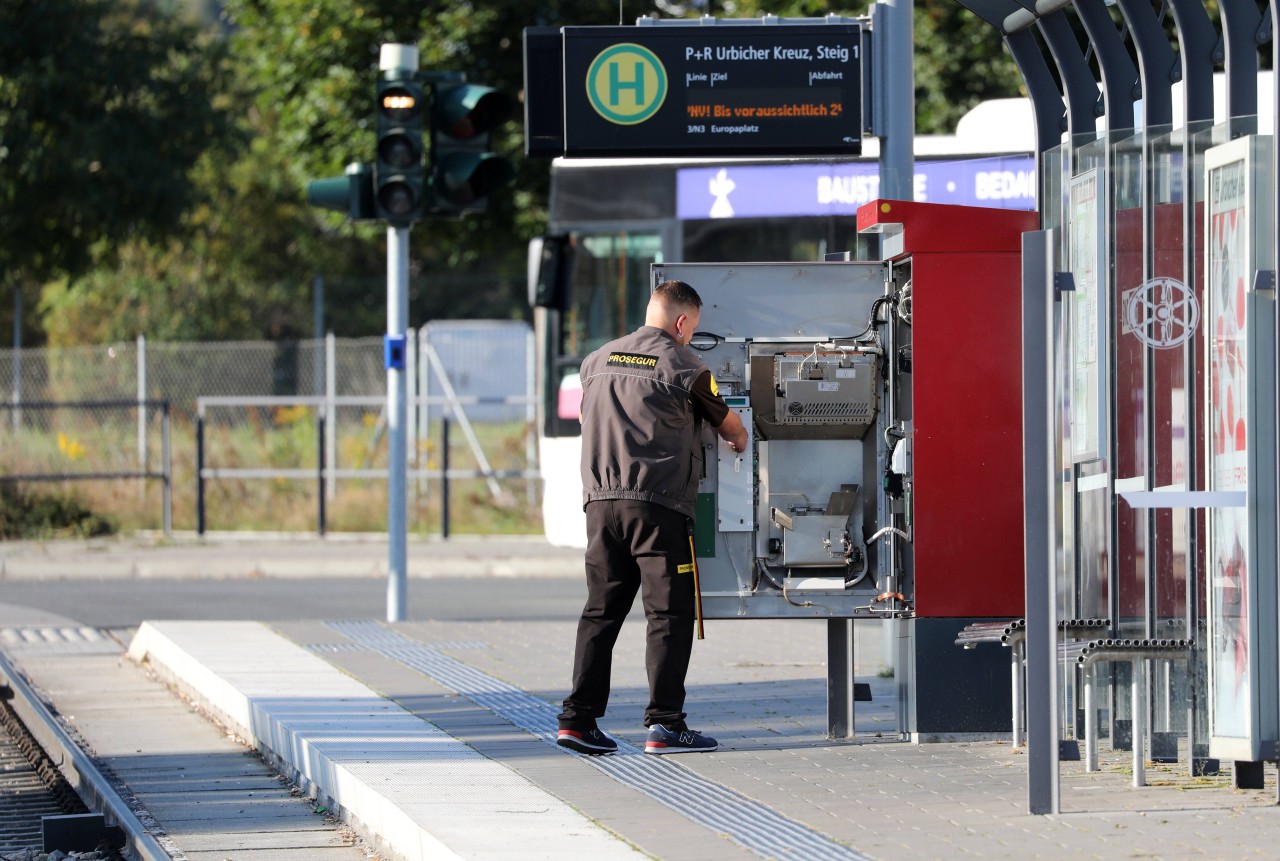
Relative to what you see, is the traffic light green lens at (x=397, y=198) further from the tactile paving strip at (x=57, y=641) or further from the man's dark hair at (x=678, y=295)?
the man's dark hair at (x=678, y=295)

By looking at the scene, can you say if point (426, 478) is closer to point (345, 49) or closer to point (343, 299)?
point (345, 49)

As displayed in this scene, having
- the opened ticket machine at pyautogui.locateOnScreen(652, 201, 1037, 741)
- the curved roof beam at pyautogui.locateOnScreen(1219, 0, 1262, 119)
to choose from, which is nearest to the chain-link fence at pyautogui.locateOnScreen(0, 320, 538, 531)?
Result: the opened ticket machine at pyautogui.locateOnScreen(652, 201, 1037, 741)

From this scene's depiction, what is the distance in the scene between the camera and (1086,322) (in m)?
7.21

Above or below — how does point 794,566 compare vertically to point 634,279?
below

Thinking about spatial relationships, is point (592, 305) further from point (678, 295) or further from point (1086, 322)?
point (1086, 322)

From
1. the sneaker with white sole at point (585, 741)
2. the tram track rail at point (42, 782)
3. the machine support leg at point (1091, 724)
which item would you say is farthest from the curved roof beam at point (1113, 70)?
the tram track rail at point (42, 782)

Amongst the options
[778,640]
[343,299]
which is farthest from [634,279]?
[343,299]

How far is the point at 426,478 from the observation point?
874 inches

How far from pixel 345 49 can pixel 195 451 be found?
6.51m

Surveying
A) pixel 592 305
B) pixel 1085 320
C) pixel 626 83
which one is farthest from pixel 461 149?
pixel 1085 320

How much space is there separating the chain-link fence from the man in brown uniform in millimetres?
12864

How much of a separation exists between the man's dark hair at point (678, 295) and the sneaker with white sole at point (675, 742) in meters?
1.68

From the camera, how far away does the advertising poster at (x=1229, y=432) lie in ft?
21.0

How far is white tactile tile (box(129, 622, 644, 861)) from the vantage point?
19.4 feet
